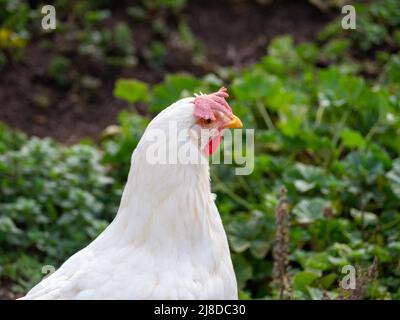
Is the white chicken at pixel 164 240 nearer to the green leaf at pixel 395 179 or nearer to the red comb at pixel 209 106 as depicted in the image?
the red comb at pixel 209 106

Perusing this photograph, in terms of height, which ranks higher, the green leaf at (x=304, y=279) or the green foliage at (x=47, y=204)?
the green foliage at (x=47, y=204)

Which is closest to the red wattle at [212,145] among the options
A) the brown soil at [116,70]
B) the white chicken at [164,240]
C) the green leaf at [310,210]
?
the white chicken at [164,240]

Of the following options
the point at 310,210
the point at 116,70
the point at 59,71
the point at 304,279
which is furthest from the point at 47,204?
the point at 116,70

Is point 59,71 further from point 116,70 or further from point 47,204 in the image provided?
point 47,204

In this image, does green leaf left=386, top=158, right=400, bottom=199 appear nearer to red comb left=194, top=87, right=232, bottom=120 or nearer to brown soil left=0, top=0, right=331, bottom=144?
red comb left=194, top=87, right=232, bottom=120

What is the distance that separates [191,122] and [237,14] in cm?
490

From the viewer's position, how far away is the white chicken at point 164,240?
3.13 metres

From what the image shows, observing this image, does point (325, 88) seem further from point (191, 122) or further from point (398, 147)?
point (191, 122)

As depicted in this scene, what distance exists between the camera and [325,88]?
18.7 feet

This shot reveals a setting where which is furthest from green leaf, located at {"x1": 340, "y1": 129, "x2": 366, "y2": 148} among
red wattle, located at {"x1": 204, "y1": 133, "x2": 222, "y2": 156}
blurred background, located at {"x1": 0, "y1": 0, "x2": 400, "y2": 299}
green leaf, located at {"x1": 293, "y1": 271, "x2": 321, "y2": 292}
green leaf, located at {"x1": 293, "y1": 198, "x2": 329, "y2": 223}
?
red wattle, located at {"x1": 204, "y1": 133, "x2": 222, "y2": 156}

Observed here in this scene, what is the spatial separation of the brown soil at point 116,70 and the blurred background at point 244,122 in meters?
0.02

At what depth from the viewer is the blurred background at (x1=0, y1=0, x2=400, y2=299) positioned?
4.70 meters

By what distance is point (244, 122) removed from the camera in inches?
217

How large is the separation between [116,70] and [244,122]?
1977mm
